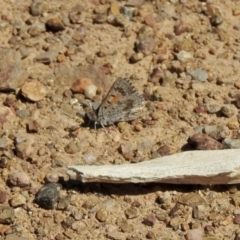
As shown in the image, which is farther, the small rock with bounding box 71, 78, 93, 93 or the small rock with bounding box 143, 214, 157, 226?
the small rock with bounding box 71, 78, 93, 93

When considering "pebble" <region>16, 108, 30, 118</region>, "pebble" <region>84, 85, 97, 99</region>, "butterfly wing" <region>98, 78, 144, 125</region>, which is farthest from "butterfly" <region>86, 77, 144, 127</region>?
"pebble" <region>16, 108, 30, 118</region>

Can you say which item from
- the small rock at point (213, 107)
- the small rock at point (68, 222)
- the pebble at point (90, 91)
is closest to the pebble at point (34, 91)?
the pebble at point (90, 91)

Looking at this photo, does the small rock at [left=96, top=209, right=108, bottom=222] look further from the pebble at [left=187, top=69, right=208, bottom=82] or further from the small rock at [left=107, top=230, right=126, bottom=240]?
the pebble at [left=187, top=69, right=208, bottom=82]

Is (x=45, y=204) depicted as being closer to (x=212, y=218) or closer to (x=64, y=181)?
(x=64, y=181)

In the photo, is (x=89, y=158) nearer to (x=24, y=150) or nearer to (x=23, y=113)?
(x=24, y=150)

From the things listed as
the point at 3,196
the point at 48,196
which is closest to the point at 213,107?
the point at 48,196

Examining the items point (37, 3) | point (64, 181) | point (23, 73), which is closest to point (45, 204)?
point (64, 181)
